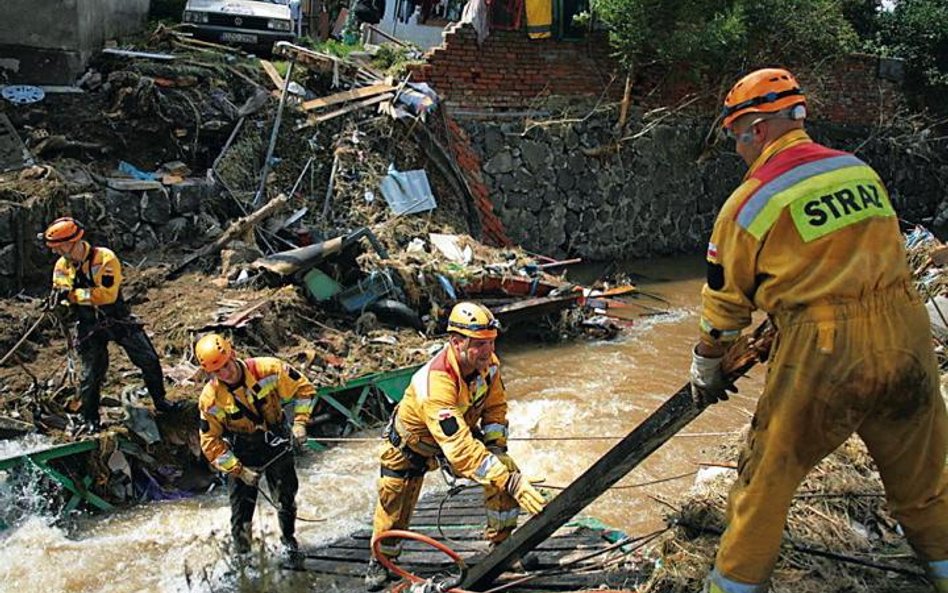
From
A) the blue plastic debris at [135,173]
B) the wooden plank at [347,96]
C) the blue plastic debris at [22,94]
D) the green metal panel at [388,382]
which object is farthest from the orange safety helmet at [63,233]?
the wooden plank at [347,96]

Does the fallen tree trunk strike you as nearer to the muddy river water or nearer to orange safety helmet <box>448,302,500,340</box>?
the muddy river water

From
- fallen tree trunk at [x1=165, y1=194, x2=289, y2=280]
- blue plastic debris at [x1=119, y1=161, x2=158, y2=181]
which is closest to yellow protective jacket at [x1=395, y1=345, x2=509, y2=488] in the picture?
fallen tree trunk at [x1=165, y1=194, x2=289, y2=280]

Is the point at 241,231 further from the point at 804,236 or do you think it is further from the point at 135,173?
the point at 804,236

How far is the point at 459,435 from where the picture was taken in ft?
14.4

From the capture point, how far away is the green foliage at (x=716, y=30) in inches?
569

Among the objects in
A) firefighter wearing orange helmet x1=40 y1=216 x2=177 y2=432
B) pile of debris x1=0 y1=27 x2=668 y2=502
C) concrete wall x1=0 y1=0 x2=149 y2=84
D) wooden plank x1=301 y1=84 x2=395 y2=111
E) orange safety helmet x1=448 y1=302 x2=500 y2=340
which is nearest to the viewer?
orange safety helmet x1=448 y1=302 x2=500 y2=340

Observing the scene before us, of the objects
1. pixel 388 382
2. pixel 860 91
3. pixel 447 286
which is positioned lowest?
pixel 388 382

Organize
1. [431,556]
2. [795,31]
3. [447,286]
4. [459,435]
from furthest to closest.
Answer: [795,31]
[447,286]
[431,556]
[459,435]

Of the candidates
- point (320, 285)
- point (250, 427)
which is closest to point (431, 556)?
point (250, 427)

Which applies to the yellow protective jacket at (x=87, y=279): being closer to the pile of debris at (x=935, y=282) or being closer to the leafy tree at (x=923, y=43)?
the pile of debris at (x=935, y=282)

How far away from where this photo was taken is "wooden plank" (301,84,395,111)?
43.4 feet

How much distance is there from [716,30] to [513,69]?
3.56 metres

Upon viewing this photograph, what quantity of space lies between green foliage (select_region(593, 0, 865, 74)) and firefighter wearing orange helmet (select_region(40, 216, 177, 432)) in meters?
10.3

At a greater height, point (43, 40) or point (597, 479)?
point (43, 40)
